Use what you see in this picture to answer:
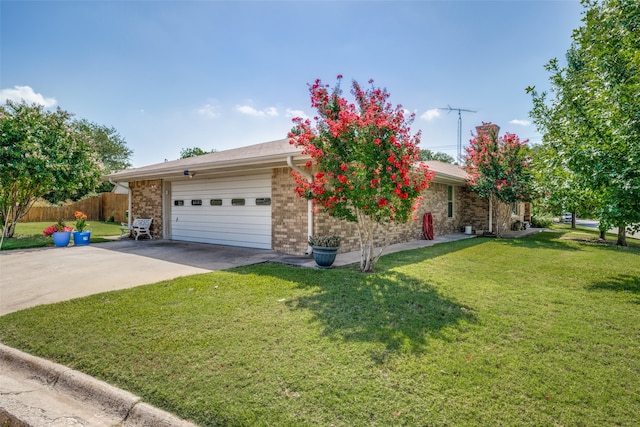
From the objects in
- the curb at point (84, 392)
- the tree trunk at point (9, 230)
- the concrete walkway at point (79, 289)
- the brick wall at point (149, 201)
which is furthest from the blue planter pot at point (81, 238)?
the curb at point (84, 392)

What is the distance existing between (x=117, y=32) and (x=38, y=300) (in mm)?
7477

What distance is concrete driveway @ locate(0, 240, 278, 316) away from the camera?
5.29m

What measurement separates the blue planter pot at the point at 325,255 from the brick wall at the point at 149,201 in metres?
8.60

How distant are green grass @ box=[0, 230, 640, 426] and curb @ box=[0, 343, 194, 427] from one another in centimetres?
9

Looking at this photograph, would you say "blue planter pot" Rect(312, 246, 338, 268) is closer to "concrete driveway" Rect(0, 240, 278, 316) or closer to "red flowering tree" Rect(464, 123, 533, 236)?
"concrete driveway" Rect(0, 240, 278, 316)

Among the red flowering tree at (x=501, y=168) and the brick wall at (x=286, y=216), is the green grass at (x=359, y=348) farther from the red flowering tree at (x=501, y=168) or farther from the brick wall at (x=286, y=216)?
the red flowering tree at (x=501, y=168)

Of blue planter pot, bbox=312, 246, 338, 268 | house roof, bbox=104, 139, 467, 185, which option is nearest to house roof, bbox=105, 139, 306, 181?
house roof, bbox=104, 139, 467, 185

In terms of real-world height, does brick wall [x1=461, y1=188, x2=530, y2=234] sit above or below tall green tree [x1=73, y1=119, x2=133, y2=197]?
below

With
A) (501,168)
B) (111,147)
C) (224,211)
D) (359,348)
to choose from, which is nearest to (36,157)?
(224,211)

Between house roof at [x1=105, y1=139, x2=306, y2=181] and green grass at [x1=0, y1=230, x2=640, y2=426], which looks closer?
green grass at [x1=0, y1=230, x2=640, y2=426]

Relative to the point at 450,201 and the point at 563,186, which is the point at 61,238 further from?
the point at 450,201

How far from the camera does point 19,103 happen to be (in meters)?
10.9

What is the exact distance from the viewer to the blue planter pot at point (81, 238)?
1084 centimetres

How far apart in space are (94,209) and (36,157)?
14.0m
